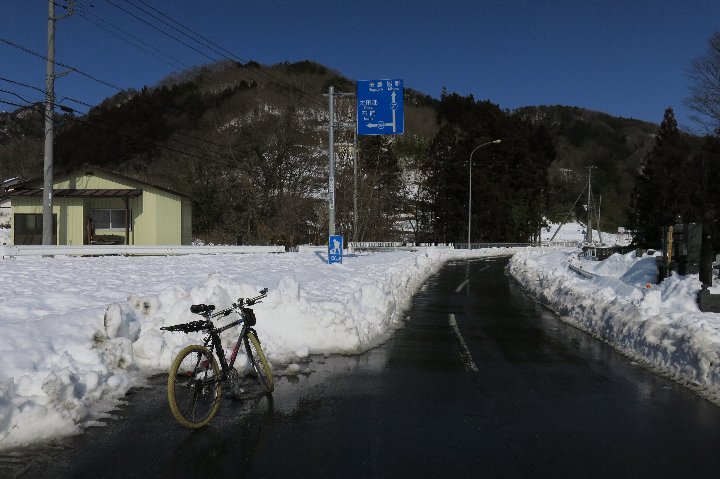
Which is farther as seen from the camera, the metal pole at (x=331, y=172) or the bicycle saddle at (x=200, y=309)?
the metal pole at (x=331, y=172)

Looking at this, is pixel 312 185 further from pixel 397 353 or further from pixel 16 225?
pixel 397 353

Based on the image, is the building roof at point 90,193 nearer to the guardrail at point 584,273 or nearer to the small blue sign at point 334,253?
Answer: the small blue sign at point 334,253

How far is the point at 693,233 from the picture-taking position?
15.7 meters

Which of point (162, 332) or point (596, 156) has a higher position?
point (596, 156)

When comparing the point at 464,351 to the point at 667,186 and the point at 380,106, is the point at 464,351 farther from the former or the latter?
the point at 667,186

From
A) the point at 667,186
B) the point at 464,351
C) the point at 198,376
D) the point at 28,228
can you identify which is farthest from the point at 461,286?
the point at 667,186

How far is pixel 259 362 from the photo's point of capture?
6.18 metres

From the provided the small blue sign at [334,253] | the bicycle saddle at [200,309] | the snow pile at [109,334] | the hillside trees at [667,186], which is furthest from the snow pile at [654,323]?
the hillside trees at [667,186]

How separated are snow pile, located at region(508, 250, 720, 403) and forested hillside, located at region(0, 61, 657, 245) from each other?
1034 inches

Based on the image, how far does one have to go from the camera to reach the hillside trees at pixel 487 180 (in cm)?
6688

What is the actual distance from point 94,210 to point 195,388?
32.6 metres

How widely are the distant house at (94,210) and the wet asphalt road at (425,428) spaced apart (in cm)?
2830

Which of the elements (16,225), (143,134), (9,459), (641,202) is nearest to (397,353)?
(9,459)

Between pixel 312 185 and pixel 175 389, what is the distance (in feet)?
199
